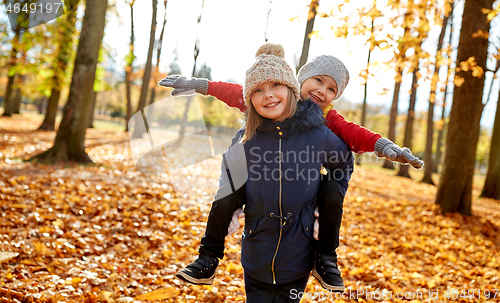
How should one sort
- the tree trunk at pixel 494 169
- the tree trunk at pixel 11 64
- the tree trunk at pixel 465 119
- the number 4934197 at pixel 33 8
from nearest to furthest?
the tree trunk at pixel 465 119, the tree trunk at pixel 494 169, the number 4934197 at pixel 33 8, the tree trunk at pixel 11 64

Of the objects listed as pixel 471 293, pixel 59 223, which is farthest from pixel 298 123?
pixel 59 223

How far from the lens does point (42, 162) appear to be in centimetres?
726

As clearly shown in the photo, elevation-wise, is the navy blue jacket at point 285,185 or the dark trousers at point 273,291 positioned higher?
the navy blue jacket at point 285,185

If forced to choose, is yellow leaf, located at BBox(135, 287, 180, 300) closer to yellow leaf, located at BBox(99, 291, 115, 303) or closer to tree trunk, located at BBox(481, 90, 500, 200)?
yellow leaf, located at BBox(99, 291, 115, 303)

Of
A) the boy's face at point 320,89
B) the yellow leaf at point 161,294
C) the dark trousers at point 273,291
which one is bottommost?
the yellow leaf at point 161,294

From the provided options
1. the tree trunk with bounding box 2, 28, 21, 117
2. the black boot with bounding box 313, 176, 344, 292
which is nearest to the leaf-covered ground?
the black boot with bounding box 313, 176, 344, 292

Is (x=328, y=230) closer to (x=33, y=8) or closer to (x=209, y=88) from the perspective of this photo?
(x=209, y=88)

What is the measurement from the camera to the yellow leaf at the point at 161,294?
318 centimetres

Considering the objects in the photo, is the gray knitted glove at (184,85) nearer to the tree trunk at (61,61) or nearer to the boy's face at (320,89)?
the boy's face at (320,89)

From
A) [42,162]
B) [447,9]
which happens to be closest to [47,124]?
[42,162]

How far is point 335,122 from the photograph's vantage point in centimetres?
196

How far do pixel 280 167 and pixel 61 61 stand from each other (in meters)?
18.4

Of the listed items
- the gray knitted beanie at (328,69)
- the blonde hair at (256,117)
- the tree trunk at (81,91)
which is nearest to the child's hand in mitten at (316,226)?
the blonde hair at (256,117)

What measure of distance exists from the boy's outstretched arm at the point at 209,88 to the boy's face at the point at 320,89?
1.39ft
